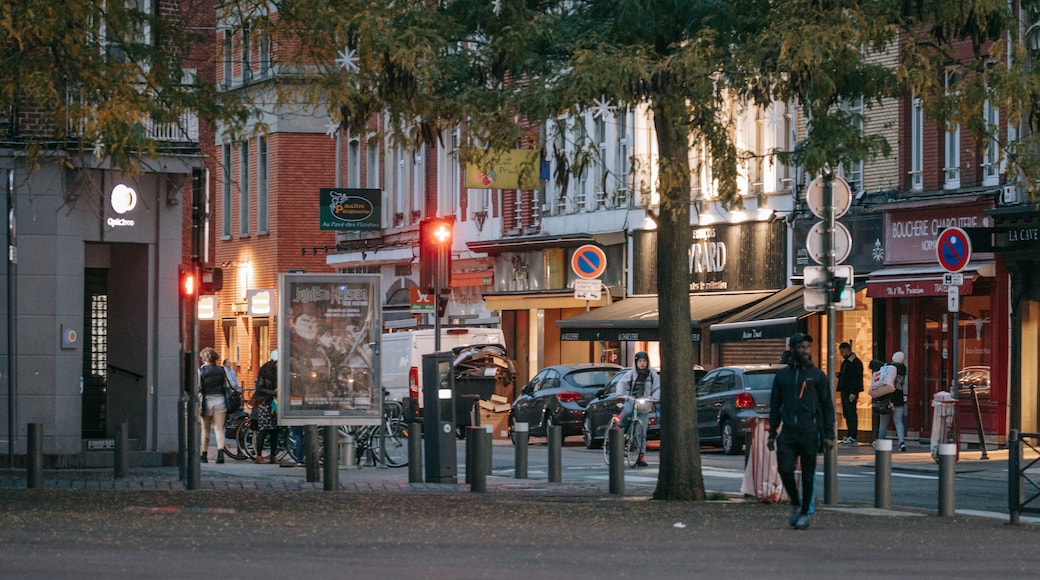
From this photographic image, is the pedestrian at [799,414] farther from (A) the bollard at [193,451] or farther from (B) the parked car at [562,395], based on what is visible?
(B) the parked car at [562,395]

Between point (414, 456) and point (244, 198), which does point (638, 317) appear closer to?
point (414, 456)

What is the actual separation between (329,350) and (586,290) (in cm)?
1423

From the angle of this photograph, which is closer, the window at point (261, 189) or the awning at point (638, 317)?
the awning at point (638, 317)

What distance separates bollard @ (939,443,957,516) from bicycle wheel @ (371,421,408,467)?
10198 millimetres

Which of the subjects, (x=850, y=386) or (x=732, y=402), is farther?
(x=850, y=386)

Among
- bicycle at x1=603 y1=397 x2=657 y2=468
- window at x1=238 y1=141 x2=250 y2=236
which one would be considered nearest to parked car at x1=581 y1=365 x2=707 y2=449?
bicycle at x1=603 y1=397 x2=657 y2=468

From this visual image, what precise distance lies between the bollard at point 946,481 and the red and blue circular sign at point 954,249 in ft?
33.8

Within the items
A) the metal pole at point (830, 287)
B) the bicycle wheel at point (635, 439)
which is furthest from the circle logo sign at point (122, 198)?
the metal pole at point (830, 287)

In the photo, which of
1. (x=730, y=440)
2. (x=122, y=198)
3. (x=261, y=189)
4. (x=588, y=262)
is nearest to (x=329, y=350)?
(x=122, y=198)

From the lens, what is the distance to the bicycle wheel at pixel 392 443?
2761cm

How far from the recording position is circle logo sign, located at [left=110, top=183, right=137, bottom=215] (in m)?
26.5

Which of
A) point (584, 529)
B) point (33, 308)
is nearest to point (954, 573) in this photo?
point (584, 529)

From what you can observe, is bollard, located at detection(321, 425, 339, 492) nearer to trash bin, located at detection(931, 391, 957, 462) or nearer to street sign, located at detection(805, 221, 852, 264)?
street sign, located at detection(805, 221, 852, 264)

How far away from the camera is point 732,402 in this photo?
31984mm
